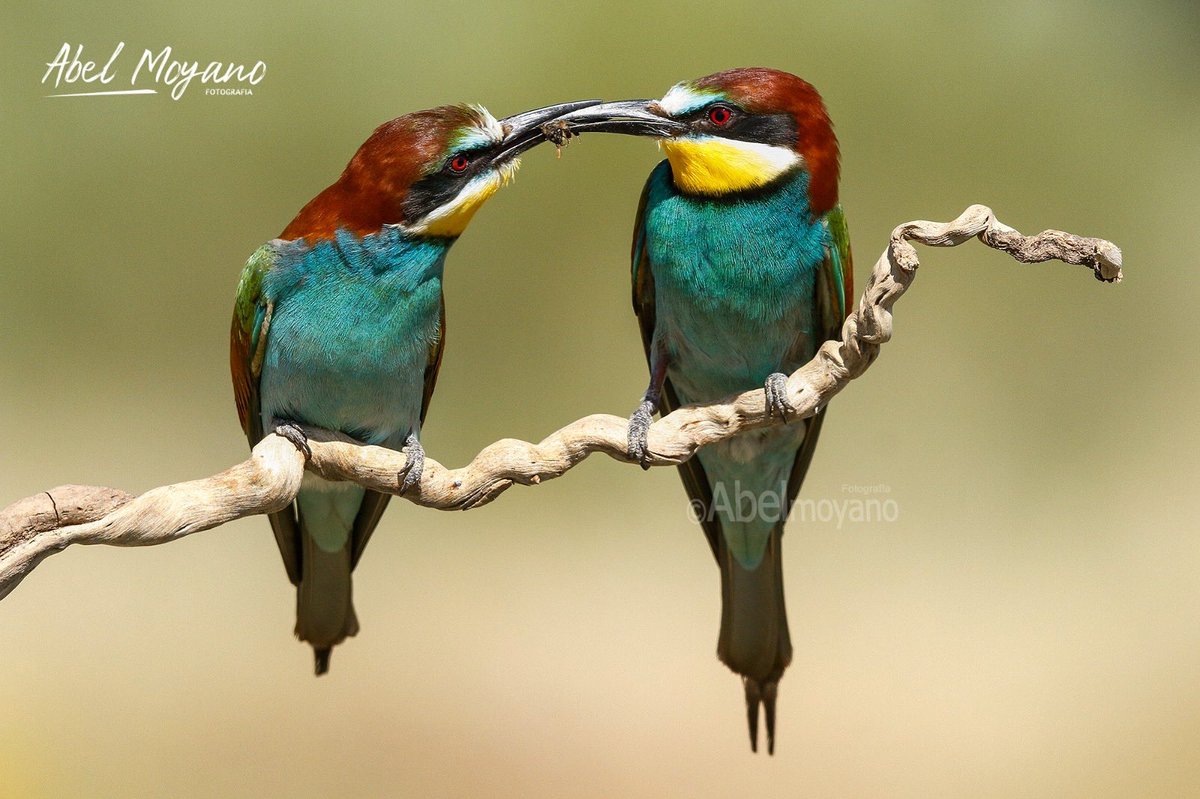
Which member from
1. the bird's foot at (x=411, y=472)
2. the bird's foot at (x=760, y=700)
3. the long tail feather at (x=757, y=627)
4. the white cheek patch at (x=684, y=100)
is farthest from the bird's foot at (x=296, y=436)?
the bird's foot at (x=760, y=700)

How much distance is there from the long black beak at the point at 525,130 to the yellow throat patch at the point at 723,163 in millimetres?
151

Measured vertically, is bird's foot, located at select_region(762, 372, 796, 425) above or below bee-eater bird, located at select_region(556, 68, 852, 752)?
below

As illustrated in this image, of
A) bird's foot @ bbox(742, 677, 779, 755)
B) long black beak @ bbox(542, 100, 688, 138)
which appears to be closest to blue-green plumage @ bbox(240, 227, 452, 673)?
long black beak @ bbox(542, 100, 688, 138)

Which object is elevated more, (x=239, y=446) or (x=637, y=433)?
(x=239, y=446)

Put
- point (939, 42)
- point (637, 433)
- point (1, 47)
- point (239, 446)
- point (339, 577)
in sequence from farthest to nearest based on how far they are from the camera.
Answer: point (939, 42) → point (239, 446) → point (1, 47) → point (339, 577) → point (637, 433)

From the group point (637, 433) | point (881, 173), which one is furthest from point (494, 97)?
point (637, 433)

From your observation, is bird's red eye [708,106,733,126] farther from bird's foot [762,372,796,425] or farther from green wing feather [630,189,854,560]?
bird's foot [762,372,796,425]

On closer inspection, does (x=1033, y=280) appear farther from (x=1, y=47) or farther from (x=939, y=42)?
(x=1, y=47)

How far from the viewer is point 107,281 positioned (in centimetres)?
317

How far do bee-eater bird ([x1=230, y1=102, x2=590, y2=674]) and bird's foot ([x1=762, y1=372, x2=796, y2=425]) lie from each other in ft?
1.58

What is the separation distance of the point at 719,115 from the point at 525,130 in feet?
0.92

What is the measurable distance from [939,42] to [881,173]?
1.56 feet

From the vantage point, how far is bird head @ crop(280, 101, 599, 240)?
1.56 metres

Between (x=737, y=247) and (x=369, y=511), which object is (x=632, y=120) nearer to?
(x=737, y=247)
